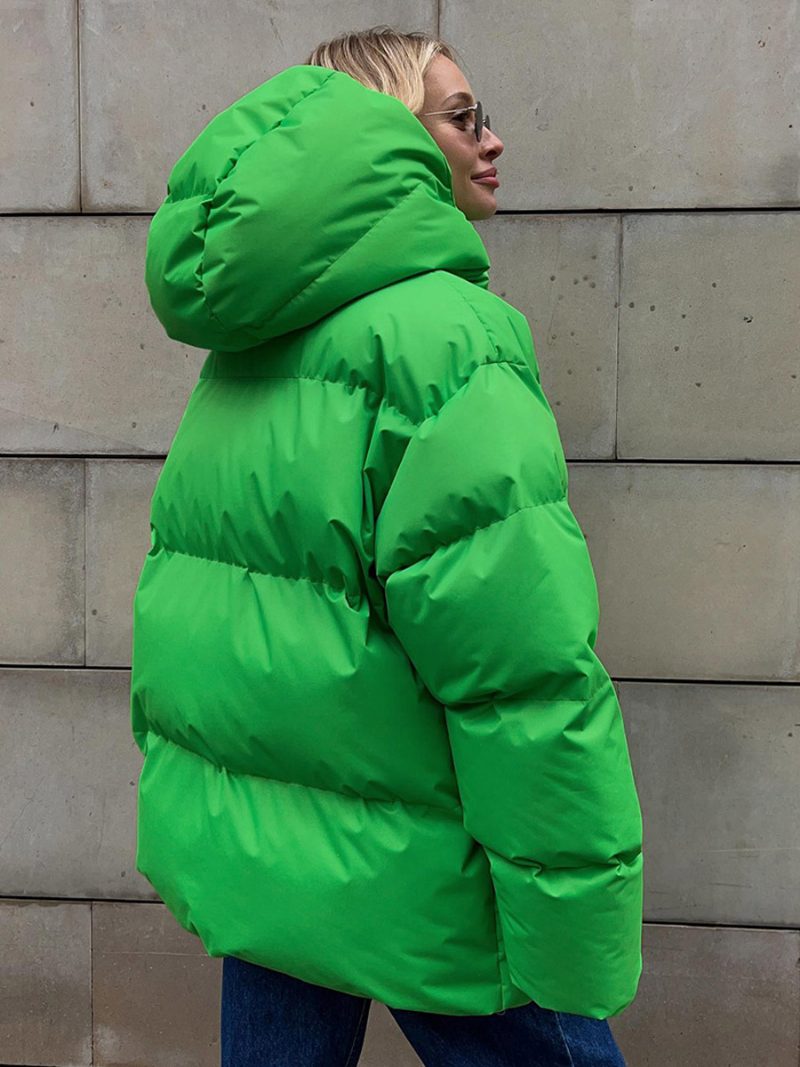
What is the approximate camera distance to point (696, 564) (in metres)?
3.10

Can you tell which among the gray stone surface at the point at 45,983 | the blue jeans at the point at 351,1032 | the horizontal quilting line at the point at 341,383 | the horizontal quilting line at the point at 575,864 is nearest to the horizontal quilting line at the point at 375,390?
the horizontal quilting line at the point at 341,383

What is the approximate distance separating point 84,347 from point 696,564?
5.85 feet

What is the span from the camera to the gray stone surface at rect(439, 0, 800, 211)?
2947 millimetres

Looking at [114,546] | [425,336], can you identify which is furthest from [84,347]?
[425,336]

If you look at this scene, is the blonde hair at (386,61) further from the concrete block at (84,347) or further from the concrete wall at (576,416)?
the concrete block at (84,347)

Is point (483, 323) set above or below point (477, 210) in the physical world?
below

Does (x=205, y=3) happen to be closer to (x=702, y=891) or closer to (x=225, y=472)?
(x=225, y=472)

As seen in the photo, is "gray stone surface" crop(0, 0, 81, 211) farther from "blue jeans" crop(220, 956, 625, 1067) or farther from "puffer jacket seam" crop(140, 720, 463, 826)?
"blue jeans" crop(220, 956, 625, 1067)

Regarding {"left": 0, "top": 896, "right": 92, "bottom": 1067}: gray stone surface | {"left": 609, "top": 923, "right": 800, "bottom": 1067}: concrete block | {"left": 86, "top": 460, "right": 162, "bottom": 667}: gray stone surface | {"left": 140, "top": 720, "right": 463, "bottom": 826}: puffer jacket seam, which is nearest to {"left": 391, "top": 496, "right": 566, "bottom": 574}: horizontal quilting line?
{"left": 140, "top": 720, "right": 463, "bottom": 826}: puffer jacket seam

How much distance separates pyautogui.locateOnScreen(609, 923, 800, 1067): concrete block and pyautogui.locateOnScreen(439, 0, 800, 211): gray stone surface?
1.99m

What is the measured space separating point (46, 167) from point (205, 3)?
24.2 inches

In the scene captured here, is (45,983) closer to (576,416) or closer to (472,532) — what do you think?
(576,416)

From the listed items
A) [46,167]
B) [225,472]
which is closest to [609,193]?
[46,167]

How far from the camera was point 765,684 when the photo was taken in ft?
10.2
